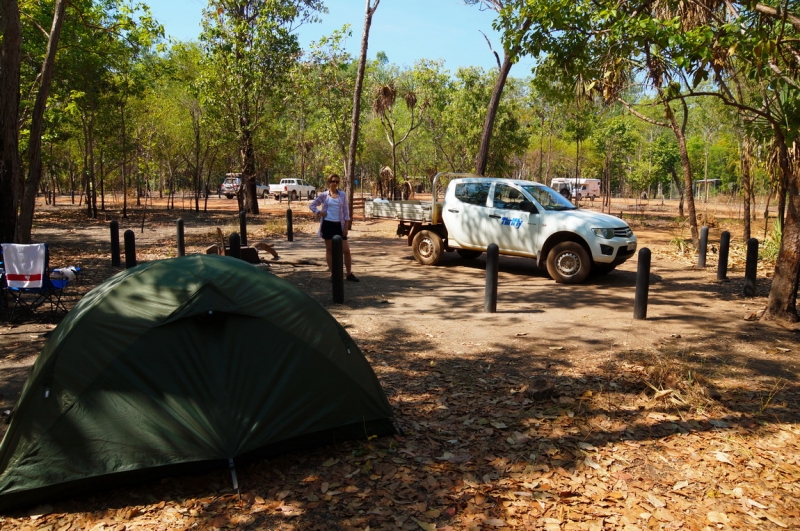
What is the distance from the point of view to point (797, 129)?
7461mm

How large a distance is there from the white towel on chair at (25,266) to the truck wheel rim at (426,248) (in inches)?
303

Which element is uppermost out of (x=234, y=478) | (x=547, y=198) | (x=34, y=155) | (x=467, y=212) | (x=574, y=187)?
(x=574, y=187)

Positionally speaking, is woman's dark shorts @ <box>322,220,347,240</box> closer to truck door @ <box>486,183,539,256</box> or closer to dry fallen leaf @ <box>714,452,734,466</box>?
truck door @ <box>486,183,539,256</box>

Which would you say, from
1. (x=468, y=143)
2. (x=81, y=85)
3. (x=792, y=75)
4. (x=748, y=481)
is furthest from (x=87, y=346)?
(x=468, y=143)

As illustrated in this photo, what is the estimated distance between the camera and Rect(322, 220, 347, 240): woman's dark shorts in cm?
1048

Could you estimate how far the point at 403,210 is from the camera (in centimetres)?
1348

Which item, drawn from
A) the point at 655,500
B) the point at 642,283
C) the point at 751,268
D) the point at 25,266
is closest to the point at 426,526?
the point at 655,500

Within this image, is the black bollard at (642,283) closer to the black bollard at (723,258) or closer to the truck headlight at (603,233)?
the truck headlight at (603,233)

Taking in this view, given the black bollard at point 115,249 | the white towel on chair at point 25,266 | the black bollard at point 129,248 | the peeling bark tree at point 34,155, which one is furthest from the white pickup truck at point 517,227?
the white towel on chair at point 25,266

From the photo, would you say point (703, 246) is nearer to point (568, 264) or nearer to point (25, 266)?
point (568, 264)

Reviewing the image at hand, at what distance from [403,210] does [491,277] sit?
4793 millimetres

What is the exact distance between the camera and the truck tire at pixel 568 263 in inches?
444

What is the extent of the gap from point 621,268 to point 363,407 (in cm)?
1014

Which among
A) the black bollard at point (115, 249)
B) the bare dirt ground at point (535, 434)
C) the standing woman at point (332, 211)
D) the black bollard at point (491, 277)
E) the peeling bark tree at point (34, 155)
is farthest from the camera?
the black bollard at point (115, 249)
